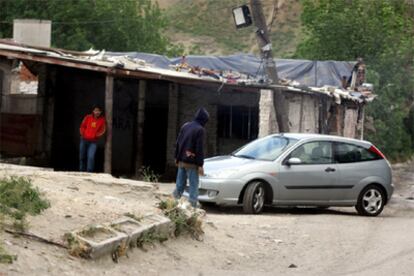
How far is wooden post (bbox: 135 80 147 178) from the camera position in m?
22.8

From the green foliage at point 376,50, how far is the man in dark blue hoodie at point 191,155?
24214 millimetres

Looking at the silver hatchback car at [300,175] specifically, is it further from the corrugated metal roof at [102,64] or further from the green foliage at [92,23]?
the green foliage at [92,23]

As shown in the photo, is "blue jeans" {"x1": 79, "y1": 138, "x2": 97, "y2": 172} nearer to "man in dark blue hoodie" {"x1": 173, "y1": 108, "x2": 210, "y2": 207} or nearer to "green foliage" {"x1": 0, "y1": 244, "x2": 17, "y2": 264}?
"man in dark blue hoodie" {"x1": 173, "y1": 108, "x2": 210, "y2": 207}

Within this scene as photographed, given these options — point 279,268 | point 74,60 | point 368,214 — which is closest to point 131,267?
point 279,268

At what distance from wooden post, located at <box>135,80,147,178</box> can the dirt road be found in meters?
8.37

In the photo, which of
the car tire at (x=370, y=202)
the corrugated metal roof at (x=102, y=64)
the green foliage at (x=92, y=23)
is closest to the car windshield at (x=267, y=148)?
the car tire at (x=370, y=202)

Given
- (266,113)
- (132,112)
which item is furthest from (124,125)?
(266,113)

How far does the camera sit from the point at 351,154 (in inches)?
654

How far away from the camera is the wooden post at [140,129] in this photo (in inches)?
897

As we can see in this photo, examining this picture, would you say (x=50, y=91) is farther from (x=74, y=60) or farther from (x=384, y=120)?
(x=384, y=120)

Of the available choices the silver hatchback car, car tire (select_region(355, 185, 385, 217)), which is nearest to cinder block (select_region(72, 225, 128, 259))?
the silver hatchback car

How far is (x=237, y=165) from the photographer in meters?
15.4

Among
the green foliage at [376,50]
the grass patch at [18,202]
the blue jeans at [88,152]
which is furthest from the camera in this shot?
the green foliage at [376,50]

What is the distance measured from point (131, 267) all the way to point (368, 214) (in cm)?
870
